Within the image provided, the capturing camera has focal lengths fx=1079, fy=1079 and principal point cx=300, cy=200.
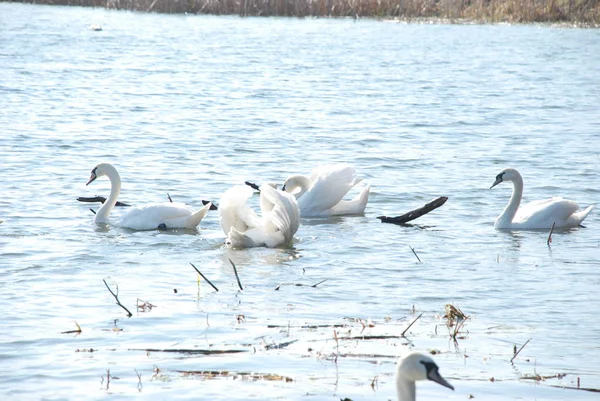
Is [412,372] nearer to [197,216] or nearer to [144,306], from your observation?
[144,306]

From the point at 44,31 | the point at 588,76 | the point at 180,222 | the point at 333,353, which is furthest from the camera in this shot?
the point at 44,31

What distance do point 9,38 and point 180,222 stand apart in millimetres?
24186

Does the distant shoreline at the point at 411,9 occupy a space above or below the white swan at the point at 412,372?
above

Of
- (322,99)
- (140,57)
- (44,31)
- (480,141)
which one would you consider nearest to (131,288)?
(480,141)

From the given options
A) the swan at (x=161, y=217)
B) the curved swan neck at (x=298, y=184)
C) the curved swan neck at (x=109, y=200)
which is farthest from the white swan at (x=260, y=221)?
the curved swan neck at (x=298, y=184)

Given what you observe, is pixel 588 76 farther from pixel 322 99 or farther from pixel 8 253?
pixel 8 253

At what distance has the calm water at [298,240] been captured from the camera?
5730mm

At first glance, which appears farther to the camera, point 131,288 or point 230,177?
point 230,177

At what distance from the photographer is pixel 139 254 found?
8.96 metres

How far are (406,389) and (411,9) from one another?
38516 mm

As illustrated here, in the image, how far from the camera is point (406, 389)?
4172mm

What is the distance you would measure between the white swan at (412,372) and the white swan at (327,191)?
6.59 meters

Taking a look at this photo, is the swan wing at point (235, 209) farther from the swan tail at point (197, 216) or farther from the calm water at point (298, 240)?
the swan tail at point (197, 216)

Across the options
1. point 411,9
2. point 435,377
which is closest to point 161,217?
point 435,377
